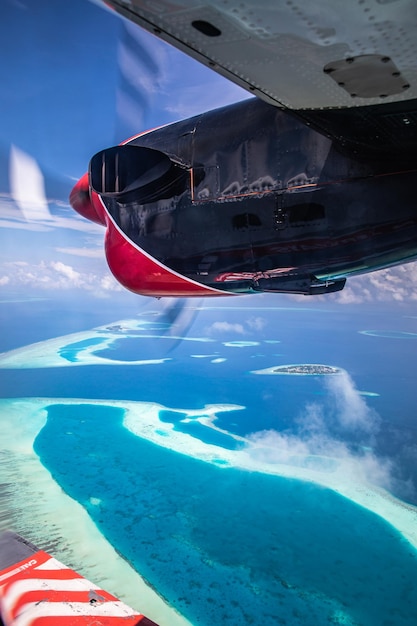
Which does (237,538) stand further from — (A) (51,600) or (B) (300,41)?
(B) (300,41)

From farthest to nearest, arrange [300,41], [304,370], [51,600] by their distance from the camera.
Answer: [304,370]
[51,600]
[300,41]

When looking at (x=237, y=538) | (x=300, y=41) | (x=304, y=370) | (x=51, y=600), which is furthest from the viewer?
(x=304, y=370)

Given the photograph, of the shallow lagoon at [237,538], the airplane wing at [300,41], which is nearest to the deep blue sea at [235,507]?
the shallow lagoon at [237,538]

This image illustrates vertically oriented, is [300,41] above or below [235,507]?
above

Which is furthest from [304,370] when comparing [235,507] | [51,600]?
[51,600]

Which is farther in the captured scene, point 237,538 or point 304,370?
point 304,370

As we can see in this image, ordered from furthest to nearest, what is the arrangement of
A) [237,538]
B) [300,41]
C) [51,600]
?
[237,538] → [51,600] → [300,41]

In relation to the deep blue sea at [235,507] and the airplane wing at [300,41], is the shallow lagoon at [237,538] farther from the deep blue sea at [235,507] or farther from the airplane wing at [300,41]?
the airplane wing at [300,41]
